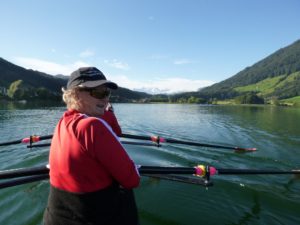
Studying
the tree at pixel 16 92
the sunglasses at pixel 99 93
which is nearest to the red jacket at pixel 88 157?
the sunglasses at pixel 99 93

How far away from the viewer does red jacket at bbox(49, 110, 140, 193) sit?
271cm

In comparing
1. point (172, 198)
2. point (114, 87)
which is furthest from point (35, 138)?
point (114, 87)

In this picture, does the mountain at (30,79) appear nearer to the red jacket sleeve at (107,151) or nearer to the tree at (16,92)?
the tree at (16,92)

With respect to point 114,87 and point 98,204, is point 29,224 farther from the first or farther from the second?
point 114,87

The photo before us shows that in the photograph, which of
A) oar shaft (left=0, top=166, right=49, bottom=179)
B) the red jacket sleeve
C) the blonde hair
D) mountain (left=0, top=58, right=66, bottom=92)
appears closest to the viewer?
the red jacket sleeve

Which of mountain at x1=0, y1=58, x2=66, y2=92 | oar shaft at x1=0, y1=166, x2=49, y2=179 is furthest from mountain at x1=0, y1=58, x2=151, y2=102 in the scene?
oar shaft at x1=0, y1=166, x2=49, y2=179

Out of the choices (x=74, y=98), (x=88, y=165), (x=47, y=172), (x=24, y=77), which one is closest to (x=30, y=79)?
(x=24, y=77)

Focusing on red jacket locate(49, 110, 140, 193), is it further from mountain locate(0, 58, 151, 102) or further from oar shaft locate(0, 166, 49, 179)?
mountain locate(0, 58, 151, 102)

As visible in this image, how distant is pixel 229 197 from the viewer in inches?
339

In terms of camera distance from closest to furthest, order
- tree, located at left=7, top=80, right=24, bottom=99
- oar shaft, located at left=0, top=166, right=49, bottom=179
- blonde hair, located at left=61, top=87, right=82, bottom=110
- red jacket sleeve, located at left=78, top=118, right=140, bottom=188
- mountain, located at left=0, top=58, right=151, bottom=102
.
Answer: red jacket sleeve, located at left=78, top=118, right=140, bottom=188, blonde hair, located at left=61, top=87, right=82, bottom=110, oar shaft, located at left=0, top=166, right=49, bottom=179, tree, located at left=7, top=80, right=24, bottom=99, mountain, located at left=0, top=58, right=151, bottom=102

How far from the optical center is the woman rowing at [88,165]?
8.99ft

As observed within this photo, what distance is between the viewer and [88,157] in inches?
109

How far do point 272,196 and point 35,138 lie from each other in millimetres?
8355

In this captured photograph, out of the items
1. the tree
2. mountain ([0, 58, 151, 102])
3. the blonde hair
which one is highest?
mountain ([0, 58, 151, 102])
